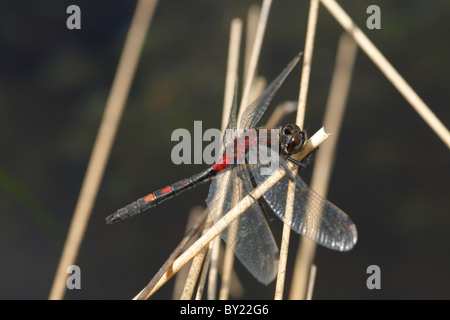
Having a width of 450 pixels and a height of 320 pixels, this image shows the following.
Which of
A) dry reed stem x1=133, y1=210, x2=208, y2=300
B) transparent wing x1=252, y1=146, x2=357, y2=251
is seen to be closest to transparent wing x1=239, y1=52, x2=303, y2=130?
transparent wing x1=252, y1=146, x2=357, y2=251

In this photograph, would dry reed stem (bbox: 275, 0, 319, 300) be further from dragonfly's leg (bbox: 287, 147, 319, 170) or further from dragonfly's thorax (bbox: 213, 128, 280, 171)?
dragonfly's thorax (bbox: 213, 128, 280, 171)

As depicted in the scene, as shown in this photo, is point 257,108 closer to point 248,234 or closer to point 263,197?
point 263,197

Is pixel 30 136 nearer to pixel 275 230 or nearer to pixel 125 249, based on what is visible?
pixel 125 249

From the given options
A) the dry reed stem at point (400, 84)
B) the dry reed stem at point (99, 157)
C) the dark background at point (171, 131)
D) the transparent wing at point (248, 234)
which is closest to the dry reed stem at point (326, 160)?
the transparent wing at point (248, 234)

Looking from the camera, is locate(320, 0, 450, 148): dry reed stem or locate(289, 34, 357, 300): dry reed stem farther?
locate(289, 34, 357, 300): dry reed stem

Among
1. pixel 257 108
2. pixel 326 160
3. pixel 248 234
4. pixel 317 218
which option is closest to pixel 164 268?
pixel 248 234

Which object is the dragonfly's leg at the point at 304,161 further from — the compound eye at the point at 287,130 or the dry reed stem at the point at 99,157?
the dry reed stem at the point at 99,157
